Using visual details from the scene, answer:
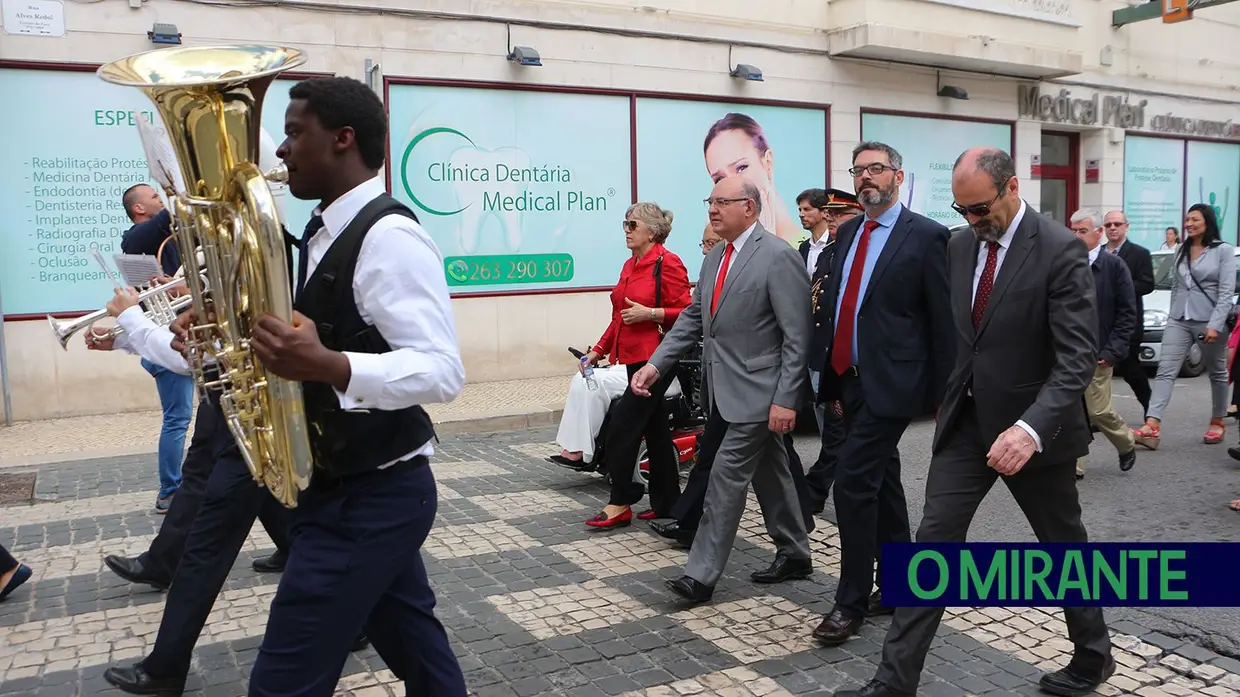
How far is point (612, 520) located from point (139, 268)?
296cm

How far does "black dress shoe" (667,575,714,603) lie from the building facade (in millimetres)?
7405

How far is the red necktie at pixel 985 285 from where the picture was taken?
3788 millimetres

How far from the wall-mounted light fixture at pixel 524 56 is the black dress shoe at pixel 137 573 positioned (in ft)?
27.9

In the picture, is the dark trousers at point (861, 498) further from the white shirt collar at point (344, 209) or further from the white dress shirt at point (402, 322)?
the white shirt collar at point (344, 209)

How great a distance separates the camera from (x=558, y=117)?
12.8 metres

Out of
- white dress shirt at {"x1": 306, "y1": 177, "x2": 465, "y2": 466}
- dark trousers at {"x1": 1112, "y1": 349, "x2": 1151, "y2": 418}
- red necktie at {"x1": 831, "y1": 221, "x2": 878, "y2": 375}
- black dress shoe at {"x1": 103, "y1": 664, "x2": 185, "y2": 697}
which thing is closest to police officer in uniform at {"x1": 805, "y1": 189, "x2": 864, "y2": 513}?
red necktie at {"x1": 831, "y1": 221, "x2": 878, "y2": 375}

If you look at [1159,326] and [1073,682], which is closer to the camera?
[1073,682]

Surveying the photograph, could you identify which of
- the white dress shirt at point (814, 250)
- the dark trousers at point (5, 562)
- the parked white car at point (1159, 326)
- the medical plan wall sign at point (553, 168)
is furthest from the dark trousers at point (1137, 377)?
the dark trousers at point (5, 562)

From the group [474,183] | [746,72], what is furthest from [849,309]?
[746,72]

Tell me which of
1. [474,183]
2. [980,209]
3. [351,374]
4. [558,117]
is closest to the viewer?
[351,374]

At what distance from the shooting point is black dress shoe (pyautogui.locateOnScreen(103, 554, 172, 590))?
496 centimetres

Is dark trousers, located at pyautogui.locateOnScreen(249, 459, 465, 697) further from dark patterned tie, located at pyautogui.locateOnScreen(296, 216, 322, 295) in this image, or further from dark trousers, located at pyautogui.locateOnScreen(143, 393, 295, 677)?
dark trousers, located at pyautogui.locateOnScreen(143, 393, 295, 677)

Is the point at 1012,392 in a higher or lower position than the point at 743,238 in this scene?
lower

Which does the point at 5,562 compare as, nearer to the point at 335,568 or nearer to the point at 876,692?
the point at 335,568
